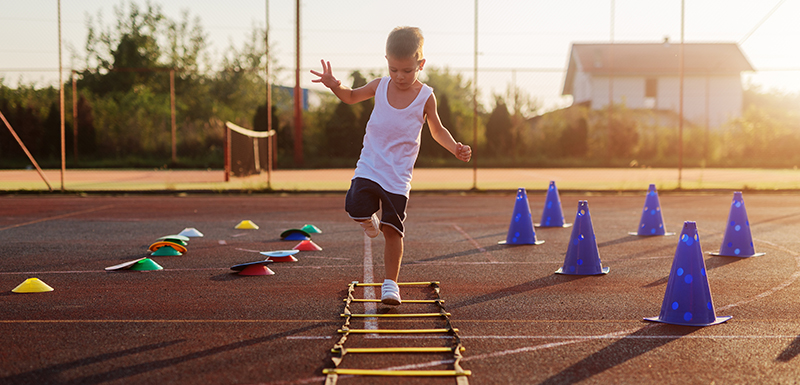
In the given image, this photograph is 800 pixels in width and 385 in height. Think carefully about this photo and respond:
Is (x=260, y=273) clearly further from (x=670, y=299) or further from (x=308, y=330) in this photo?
(x=670, y=299)

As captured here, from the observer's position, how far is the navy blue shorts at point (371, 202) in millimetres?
4805

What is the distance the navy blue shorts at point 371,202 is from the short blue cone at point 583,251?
2.20 meters

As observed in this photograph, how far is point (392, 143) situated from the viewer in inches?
188

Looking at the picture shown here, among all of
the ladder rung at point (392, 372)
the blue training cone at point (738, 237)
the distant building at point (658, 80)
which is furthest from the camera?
the distant building at point (658, 80)

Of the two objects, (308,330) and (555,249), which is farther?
(555,249)

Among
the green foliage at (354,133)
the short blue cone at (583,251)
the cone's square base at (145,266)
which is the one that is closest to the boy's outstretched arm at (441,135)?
the short blue cone at (583,251)

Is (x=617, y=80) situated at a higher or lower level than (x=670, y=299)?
higher

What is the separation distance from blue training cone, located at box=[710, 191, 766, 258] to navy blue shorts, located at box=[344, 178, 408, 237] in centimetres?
436

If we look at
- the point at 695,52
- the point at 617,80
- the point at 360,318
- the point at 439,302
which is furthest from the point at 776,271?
the point at 695,52

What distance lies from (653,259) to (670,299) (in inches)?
108

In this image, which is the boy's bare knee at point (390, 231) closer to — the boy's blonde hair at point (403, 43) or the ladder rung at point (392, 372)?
the boy's blonde hair at point (403, 43)

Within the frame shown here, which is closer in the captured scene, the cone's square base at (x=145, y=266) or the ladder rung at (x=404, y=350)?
the ladder rung at (x=404, y=350)

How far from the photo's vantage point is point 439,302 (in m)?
5.06

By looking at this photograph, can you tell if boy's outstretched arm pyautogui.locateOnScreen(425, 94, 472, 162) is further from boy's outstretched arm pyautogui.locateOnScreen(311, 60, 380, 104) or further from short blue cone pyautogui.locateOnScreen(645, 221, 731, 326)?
short blue cone pyautogui.locateOnScreen(645, 221, 731, 326)
